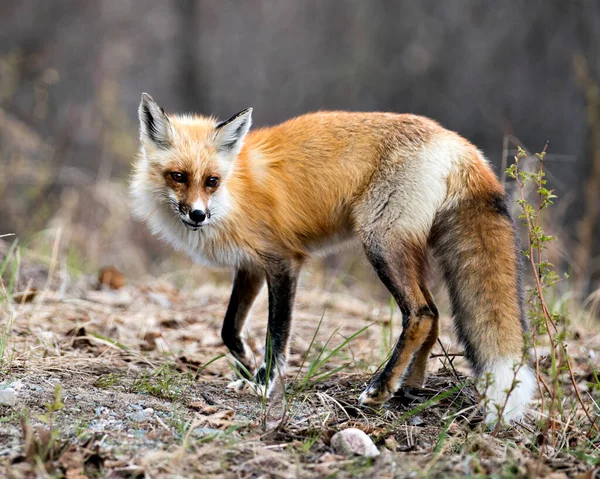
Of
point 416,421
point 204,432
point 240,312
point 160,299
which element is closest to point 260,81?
point 160,299

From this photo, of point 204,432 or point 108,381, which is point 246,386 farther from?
point 204,432

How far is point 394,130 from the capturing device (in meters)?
4.25

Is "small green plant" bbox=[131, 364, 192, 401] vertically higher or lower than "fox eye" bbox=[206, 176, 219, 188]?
lower

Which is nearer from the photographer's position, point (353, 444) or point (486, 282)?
point (353, 444)

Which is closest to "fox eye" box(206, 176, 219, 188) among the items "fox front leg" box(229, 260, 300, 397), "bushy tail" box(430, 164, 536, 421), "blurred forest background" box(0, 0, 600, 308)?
"fox front leg" box(229, 260, 300, 397)

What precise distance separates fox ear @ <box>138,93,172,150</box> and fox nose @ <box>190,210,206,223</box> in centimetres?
63

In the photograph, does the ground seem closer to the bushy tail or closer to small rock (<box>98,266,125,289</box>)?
the bushy tail

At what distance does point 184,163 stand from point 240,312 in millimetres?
1073

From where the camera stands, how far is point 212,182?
418 centimetres

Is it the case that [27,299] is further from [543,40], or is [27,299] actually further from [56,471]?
[543,40]

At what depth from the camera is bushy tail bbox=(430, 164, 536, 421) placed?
3.42 m

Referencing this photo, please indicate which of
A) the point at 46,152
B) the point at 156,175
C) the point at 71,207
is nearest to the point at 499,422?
the point at 156,175

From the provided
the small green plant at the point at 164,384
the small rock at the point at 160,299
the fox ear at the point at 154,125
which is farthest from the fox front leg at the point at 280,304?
the small rock at the point at 160,299

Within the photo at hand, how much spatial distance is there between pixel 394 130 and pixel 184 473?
250cm
